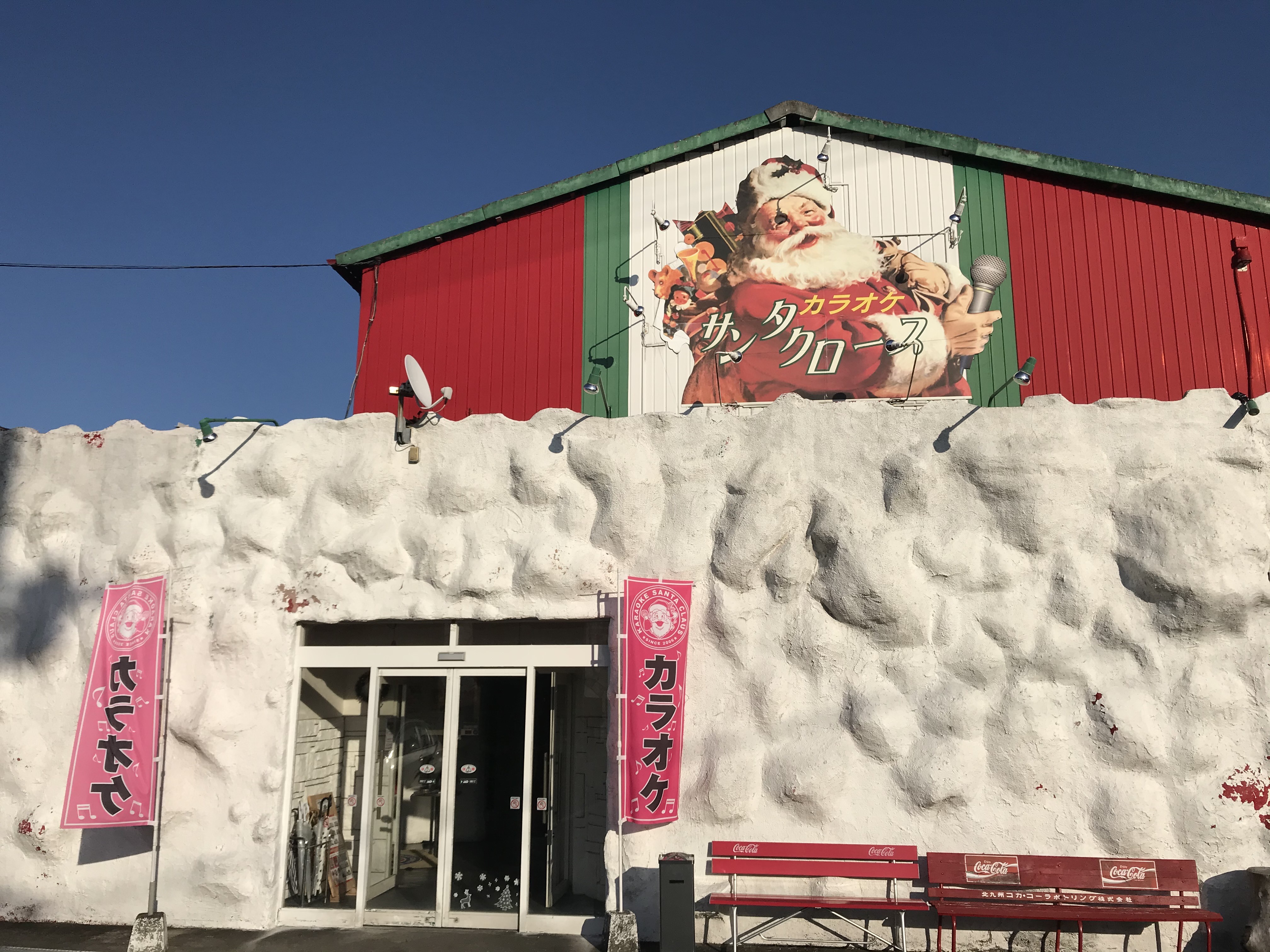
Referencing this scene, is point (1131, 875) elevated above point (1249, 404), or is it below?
below

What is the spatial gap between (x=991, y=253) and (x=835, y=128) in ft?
8.18

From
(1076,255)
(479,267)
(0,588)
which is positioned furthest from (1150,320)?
(0,588)

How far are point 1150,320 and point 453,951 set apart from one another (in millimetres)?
9688

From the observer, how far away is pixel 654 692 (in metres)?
7.55

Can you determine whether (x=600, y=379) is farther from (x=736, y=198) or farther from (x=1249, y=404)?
(x=1249, y=404)

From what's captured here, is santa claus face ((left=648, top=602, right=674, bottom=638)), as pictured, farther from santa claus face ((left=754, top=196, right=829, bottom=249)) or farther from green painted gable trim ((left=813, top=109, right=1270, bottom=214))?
green painted gable trim ((left=813, top=109, right=1270, bottom=214))

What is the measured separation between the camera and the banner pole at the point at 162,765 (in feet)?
25.0

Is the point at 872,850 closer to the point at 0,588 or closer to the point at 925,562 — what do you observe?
the point at 925,562

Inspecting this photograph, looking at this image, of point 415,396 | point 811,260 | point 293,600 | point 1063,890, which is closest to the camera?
point 1063,890

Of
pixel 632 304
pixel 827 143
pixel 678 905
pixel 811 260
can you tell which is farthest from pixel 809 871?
pixel 827 143

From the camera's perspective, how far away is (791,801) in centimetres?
744

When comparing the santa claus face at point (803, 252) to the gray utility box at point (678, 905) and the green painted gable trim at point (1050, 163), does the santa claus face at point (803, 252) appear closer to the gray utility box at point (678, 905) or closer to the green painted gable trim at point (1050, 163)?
the green painted gable trim at point (1050, 163)

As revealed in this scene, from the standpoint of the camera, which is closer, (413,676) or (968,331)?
(413,676)

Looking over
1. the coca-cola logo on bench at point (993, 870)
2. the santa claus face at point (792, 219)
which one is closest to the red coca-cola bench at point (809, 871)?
the coca-cola logo on bench at point (993, 870)
